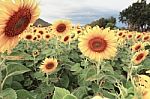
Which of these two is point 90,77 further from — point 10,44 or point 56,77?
point 10,44

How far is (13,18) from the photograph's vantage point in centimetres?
202

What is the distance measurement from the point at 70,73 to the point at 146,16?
47907 mm

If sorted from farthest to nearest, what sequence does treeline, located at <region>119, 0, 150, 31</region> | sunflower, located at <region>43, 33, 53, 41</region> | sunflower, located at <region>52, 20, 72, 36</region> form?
treeline, located at <region>119, 0, 150, 31</region>
sunflower, located at <region>43, 33, 53, 41</region>
sunflower, located at <region>52, 20, 72, 36</region>

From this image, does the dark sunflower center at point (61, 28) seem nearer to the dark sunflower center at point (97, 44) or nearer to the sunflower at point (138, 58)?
the sunflower at point (138, 58)

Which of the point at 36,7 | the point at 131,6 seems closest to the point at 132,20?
the point at 131,6

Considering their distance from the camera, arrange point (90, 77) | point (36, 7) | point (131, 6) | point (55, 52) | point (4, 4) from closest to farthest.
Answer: point (4, 4) → point (36, 7) → point (90, 77) → point (55, 52) → point (131, 6)

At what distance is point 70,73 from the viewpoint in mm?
5520

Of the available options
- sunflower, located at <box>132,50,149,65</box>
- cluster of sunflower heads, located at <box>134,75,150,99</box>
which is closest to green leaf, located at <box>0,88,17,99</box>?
cluster of sunflower heads, located at <box>134,75,150,99</box>

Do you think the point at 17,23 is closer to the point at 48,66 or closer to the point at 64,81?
the point at 48,66

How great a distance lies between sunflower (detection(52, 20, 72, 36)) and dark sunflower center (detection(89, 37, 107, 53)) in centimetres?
216

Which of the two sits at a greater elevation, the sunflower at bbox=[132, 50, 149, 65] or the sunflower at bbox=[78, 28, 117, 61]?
the sunflower at bbox=[78, 28, 117, 61]

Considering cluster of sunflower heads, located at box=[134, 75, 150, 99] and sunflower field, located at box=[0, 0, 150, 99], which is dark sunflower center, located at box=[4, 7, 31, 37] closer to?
sunflower field, located at box=[0, 0, 150, 99]

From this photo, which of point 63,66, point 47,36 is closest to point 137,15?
point 47,36

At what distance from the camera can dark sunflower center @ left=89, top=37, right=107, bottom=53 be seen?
429 centimetres
